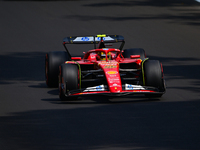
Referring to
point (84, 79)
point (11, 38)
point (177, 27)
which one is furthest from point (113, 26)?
point (84, 79)

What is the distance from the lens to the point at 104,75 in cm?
1110

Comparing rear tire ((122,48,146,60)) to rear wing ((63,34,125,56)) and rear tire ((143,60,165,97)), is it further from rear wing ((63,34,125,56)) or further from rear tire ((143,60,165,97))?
rear tire ((143,60,165,97))

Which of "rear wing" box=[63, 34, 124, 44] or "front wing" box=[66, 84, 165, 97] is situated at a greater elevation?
"rear wing" box=[63, 34, 124, 44]

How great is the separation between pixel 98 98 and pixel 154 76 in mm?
1276

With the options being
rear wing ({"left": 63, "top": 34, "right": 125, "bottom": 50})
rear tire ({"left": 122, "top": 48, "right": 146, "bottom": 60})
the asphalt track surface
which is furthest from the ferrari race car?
rear tire ({"left": 122, "top": 48, "right": 146, "bottom": 60})

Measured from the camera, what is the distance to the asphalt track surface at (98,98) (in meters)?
7.91

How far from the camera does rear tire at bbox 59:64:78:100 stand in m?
10.8

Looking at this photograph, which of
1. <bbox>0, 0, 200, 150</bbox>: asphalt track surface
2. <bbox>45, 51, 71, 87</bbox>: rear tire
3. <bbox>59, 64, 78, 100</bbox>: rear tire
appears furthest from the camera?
<bbox>45, 51, 71, 87</bbox>: rear tire

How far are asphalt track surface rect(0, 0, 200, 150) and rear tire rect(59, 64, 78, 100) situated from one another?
10.0 inches

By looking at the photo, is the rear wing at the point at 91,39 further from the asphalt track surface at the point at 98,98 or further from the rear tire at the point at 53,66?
the asphalt track surface at the point at 98,98

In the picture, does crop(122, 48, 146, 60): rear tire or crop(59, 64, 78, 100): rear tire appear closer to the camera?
crop(59, 64, 78, 100): rear tire

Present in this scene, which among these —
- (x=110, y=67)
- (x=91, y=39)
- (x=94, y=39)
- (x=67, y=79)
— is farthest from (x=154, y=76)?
(x=91, y=39)

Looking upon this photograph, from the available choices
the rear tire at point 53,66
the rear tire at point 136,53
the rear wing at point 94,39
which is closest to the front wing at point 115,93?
the rear tire at point 53,66

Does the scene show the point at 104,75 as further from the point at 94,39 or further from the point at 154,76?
the point at 94,39
